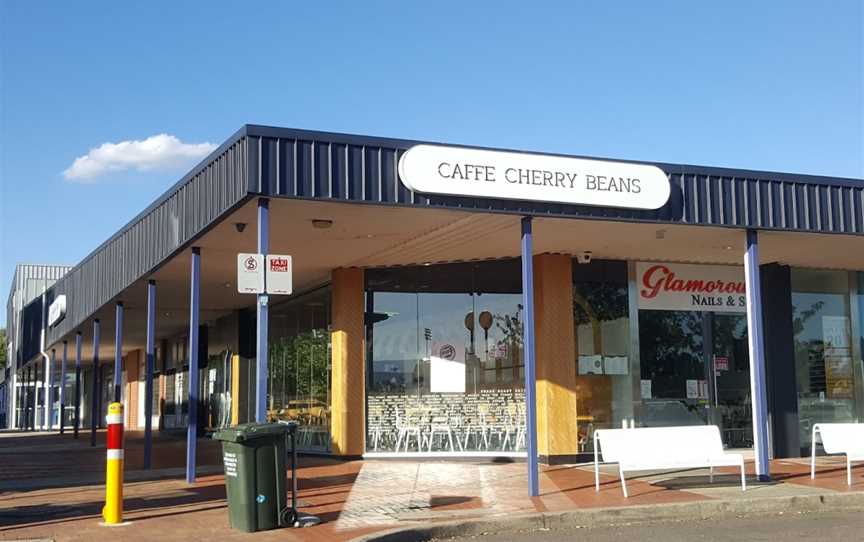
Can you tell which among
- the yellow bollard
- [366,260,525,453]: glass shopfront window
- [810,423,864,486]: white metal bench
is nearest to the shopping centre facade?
[366,260,525,453]: glass shopfront window

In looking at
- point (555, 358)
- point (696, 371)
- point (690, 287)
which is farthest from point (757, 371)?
point (690, 287)

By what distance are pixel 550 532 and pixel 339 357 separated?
8970mm

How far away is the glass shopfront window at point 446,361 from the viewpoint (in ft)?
58.1

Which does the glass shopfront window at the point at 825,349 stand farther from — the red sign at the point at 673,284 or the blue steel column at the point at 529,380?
the blue steel column at the point at 529,380

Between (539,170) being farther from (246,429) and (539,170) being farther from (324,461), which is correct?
(324,461)

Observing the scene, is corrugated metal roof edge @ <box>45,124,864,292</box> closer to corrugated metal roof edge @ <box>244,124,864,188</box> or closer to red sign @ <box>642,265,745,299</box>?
corrugated metal roof edge @ <box>244,124,864,188</box>

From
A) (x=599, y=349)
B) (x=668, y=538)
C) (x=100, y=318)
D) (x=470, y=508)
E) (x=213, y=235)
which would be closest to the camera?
(x=668, y=538)

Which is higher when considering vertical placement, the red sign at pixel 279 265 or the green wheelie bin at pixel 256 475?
the red sign at pixel 279 265

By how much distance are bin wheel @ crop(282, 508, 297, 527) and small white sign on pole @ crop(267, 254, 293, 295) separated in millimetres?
2313

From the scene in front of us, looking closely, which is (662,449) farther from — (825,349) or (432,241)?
(825,349)

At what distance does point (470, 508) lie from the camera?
430 inches

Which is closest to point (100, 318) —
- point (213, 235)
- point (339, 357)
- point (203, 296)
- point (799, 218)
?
point (203, 296)

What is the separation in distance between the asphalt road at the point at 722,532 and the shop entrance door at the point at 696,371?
281 inches

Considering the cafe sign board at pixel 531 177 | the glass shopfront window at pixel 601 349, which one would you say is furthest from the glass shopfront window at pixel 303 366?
the cafe sign board at pixel 531 177
